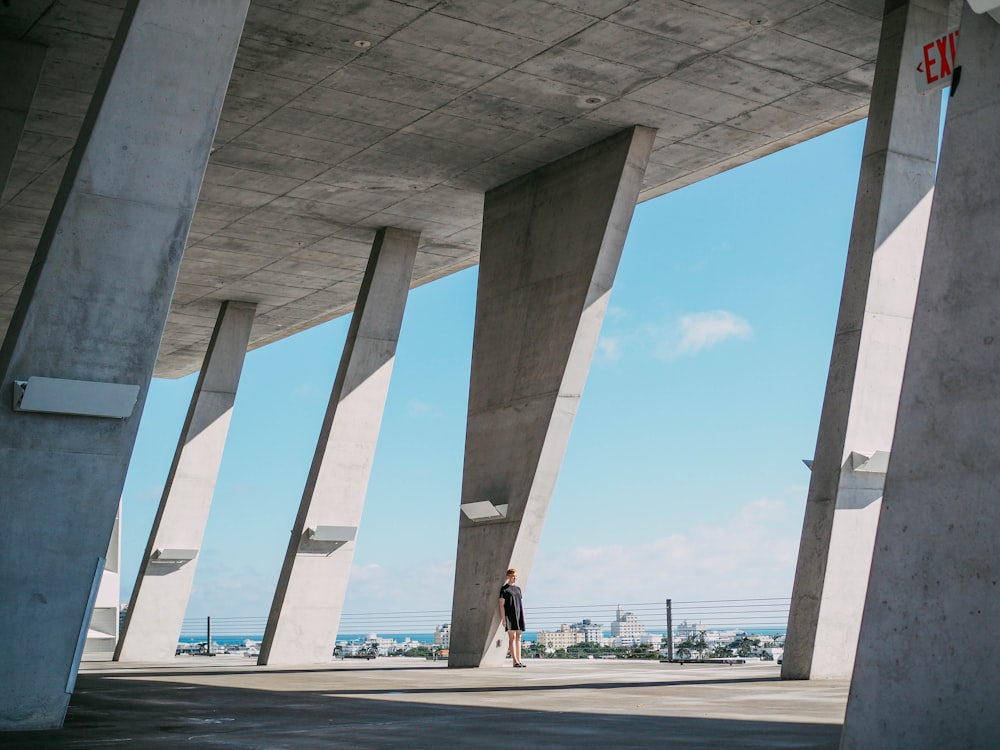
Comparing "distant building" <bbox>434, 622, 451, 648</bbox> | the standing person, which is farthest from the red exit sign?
"distant building" <bbox>434, 622, 451, 648</bbox>

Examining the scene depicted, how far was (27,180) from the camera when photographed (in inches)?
764

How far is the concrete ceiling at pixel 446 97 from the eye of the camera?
551 inches

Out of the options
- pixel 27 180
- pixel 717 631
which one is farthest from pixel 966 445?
pixel 27 180

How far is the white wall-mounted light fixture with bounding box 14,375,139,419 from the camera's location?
7996 mm

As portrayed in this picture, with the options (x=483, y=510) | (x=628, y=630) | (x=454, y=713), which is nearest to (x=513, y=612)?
(x=483, y=510)

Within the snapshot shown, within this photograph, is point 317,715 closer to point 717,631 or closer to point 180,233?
Result: point 180,233

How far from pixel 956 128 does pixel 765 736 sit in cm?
350

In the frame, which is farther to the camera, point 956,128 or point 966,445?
point 956,128

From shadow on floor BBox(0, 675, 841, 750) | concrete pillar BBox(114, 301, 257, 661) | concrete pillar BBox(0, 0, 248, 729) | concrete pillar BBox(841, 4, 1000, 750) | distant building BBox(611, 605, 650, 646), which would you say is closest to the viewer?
concrete pillar BBox(841, 4, 1000, 750)

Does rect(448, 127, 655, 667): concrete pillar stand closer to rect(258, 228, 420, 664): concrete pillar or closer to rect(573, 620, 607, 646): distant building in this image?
rect(258, 228, 420, 664): concrete pillar

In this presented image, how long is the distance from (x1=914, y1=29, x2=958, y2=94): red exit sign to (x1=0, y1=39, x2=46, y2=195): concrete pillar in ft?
36.3

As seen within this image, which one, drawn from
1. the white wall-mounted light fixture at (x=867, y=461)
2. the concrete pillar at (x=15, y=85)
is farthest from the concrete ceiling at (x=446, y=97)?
the white wall-mounted light fixture at (x=867, y=461)

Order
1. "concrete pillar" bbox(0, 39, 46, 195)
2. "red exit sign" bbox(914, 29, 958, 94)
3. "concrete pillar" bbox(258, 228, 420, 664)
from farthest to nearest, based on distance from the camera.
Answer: "concrete pillar" bbox(258, 228, 420, 664) → "concrete pillar" bbox(0, 39, 46, 195) → "red exit sign" bbox(914, 29, 958, 94)

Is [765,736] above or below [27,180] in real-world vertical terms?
below
